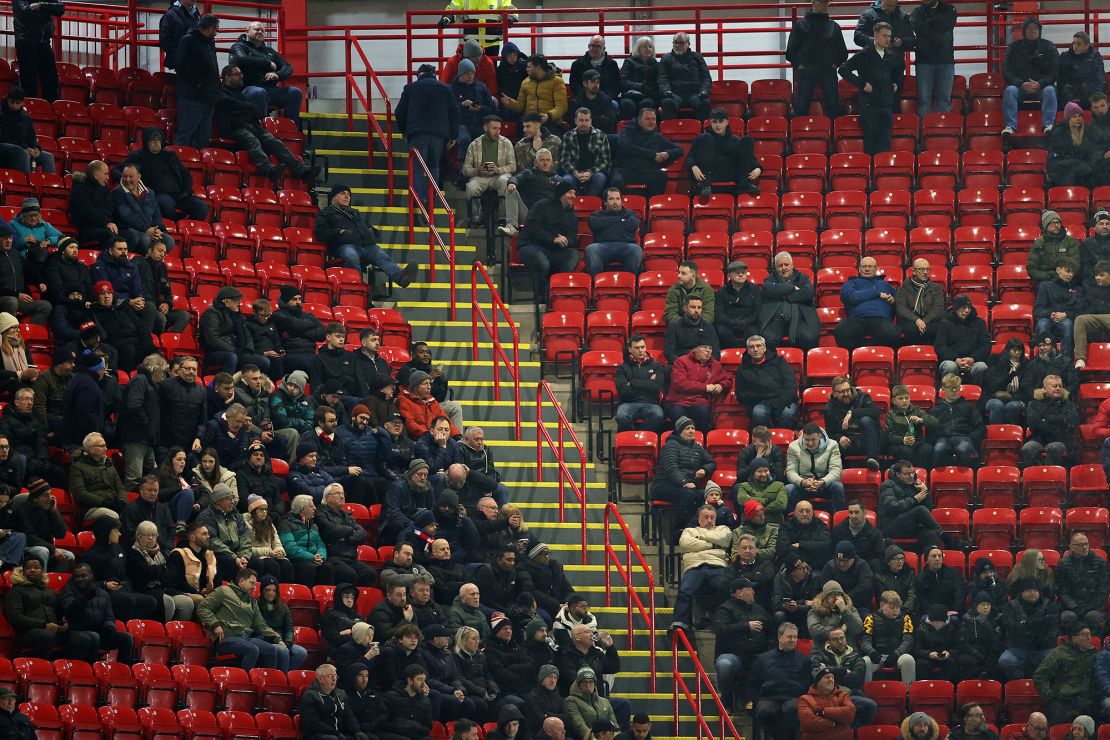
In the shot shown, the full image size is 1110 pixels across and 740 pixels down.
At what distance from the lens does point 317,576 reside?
18.2 meters

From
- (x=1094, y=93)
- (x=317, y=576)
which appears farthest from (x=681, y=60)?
(x=317, y=576)

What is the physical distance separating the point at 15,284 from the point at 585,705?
606 centimetres

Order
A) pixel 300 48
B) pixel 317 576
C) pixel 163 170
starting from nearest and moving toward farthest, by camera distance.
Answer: pixel 317 576, pixel 163 170, pixel 300 48

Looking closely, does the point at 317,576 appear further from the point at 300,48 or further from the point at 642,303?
Result: the point at 300,48

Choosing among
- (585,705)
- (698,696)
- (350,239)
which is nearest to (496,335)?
(350,239)

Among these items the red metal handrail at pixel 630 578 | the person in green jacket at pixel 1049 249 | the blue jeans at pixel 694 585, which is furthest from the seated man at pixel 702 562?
the person in green jacket at pixel 1049 249

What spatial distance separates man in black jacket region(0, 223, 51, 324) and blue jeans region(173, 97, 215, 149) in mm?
4189

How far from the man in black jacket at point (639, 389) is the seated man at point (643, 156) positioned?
3.49 meters

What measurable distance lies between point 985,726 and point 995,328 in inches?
205

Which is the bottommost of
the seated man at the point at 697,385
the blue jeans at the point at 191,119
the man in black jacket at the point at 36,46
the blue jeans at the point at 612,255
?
the seated man at the point at 697,385

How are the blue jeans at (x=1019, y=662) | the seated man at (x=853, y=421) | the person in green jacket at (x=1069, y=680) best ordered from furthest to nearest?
the seated man at (x=853, y=421) → the blue jeans at (x=1019, y=662) → the person in green jacket at (x=1069, y=680)

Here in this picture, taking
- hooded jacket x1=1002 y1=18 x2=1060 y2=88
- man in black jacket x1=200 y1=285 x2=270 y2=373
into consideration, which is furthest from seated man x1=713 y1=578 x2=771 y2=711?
hooded jacket x1=1002 y1=18 x2=1060 y2=88

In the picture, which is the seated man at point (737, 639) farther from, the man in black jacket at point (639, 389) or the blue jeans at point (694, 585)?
the man in black jacket at point (639, 389)

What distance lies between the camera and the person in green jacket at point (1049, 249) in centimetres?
2248
